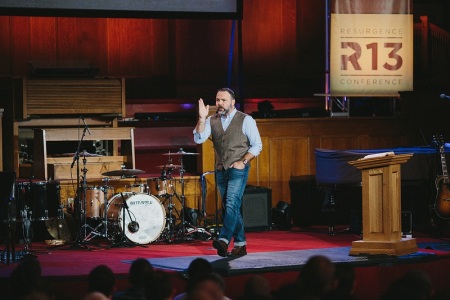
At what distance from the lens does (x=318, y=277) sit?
551cm

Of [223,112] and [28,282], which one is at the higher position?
[223,112]

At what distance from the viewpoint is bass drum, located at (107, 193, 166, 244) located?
35.8 feet

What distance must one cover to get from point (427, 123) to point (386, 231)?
14.5ft

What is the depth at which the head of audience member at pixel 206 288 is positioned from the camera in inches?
181

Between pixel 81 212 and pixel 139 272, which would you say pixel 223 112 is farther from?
pixel 139 272

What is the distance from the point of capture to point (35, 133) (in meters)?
12.4

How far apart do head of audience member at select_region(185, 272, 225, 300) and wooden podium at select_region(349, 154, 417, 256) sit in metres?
3.98

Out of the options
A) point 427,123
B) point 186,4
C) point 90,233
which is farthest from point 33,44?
point 427,123

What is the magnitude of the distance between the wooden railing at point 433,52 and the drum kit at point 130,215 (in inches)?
223

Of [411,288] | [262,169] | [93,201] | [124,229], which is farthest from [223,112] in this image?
[411,288]

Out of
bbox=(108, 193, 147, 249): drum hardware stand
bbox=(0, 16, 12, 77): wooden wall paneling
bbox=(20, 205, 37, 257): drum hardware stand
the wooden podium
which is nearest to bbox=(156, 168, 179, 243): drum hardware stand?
bbox=(108, 193, 147, 249): drum hardware stand

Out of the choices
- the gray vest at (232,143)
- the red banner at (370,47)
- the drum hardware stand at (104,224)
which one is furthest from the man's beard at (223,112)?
the red banner at (370,47)

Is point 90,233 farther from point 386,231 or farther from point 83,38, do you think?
point 83,38

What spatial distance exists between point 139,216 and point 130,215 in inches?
4.4
